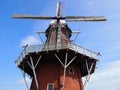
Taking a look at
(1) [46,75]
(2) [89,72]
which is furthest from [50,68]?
(2) [89,72]

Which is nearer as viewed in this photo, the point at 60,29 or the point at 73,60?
the point at 73,60

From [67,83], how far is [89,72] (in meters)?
2.68

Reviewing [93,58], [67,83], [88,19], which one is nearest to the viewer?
[67,83]

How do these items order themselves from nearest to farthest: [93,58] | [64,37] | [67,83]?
[67,83] < [93,58] < [64,37]

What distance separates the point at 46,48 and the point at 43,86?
10.8 feet

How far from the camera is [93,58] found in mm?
22375

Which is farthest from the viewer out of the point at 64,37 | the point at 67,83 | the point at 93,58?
the point at 64,37

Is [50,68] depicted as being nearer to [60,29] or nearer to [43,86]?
[43,86]

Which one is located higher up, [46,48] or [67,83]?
[46,48]

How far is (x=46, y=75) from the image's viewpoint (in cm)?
2153

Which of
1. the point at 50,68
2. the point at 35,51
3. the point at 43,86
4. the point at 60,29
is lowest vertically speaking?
the point at 43,86

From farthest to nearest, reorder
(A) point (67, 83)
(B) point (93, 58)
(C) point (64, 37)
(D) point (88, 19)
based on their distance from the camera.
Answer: (D) point (88, 19) < (C) point (64, 37) < (B) point (93, 58) < (A) point (67, 83)

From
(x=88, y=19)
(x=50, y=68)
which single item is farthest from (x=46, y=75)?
(x=88, y=19)

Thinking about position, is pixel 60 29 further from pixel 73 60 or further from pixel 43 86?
pixel 43 86
